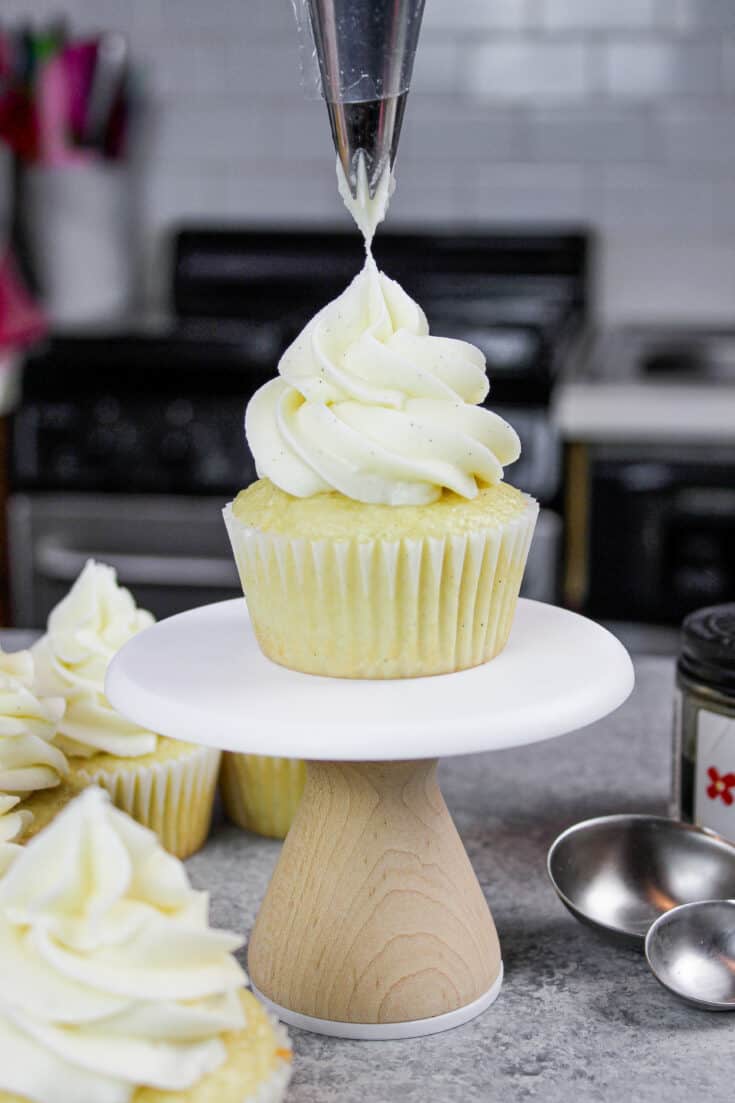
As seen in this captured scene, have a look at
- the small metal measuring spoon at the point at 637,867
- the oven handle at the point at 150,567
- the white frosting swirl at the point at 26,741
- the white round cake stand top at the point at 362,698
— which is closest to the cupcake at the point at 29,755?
the white frosting swirl at the point at 26,741

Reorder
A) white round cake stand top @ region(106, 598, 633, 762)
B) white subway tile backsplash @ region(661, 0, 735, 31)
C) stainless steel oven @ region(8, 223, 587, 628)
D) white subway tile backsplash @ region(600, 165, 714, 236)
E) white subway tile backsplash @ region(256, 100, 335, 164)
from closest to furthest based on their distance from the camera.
→ white round cake stand top @ region(106, 598, 633, 762) < stainless steel oven @ region(8, 223, 587, 628) < white subway tile backsplash @ region(661, 0, 735, 31) < white subway tile backsplash @ region(600, 165, 714, 236) < white subway tile backsplash @ region(256, 100, 335, 164)

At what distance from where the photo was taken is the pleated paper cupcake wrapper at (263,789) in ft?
3.57

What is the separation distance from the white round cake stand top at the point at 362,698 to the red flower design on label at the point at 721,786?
6.6 inches

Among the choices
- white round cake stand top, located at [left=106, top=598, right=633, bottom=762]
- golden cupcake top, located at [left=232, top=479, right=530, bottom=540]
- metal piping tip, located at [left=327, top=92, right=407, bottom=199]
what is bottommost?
white round cake stand top, located at [left=106, top=598, right=633, bottom=762]

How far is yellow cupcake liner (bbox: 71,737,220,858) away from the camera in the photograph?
1029 millimetres

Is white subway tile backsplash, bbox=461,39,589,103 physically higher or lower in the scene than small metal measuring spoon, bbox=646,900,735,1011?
higher

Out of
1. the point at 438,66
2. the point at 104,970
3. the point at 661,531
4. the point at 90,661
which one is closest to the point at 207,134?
the point at 438,66

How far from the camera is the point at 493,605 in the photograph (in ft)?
2.94

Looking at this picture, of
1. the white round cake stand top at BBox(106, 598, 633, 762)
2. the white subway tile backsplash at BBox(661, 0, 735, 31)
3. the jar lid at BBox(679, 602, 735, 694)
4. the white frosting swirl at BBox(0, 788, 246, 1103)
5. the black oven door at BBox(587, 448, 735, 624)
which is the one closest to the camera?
the white frosting swirl at BBox(0, 788, 246, 1103)

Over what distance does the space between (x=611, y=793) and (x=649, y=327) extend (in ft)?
6.97

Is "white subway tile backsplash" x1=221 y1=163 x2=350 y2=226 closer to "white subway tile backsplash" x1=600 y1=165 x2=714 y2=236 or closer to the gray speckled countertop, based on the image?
"white subway tile backsplash" x1=600 y1=165 x2=714 y2=236

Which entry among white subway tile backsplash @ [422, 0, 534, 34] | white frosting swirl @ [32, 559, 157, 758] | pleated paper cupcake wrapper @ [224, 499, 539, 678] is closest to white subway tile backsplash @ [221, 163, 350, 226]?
white subway tile backsplash @ [422, 0, 534, 34]

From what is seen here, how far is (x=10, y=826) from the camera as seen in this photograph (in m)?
0.88

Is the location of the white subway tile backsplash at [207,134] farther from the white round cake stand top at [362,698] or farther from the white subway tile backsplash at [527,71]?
the white round cake stand top at [362,698]
